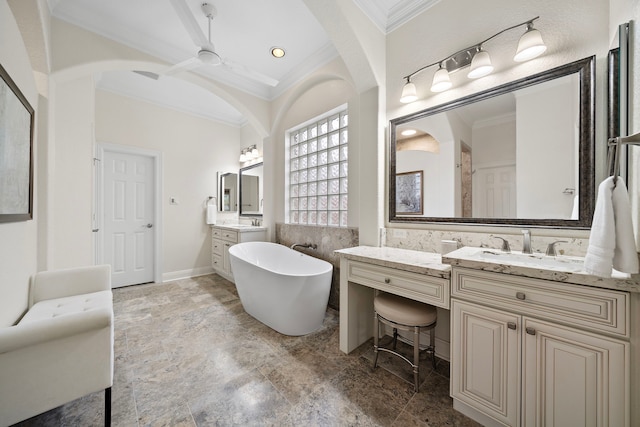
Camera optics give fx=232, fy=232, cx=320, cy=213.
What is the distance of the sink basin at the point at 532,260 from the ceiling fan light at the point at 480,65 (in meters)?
1.22

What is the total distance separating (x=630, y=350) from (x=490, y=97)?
153 centimetres

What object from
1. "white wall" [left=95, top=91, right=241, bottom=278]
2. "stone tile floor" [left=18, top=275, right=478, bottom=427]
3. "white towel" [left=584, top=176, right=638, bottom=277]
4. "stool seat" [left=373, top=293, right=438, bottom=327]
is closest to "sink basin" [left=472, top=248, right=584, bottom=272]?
"white towel" [left=584, top=176, right=638, bottom=277]

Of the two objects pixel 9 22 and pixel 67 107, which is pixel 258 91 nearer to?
pixel 67 107

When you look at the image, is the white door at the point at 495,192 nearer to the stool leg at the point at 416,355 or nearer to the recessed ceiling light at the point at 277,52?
the stool leg at the point at 416,355

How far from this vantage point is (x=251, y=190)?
4.29 metres

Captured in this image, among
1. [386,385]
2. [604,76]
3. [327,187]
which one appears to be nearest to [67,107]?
[327,187]

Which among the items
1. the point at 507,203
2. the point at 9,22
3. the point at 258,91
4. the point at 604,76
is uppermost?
the point at 258,91

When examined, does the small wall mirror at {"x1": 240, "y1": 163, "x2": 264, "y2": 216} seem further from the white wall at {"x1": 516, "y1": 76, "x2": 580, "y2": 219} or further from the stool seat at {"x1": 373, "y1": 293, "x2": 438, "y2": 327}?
the white wall at {"x1": 516, "y1": 76, "x2": 580, "y2": 219}

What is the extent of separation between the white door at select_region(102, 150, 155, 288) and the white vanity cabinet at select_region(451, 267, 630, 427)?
170 inches

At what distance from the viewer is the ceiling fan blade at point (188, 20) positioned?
1531mm

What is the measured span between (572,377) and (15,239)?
119 inches

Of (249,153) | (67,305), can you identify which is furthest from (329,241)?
(249,153)

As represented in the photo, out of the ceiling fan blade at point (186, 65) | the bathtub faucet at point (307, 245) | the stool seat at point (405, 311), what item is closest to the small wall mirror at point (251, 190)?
the bathtub faucet at point (307, 245)

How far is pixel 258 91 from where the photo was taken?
11.2 feet
